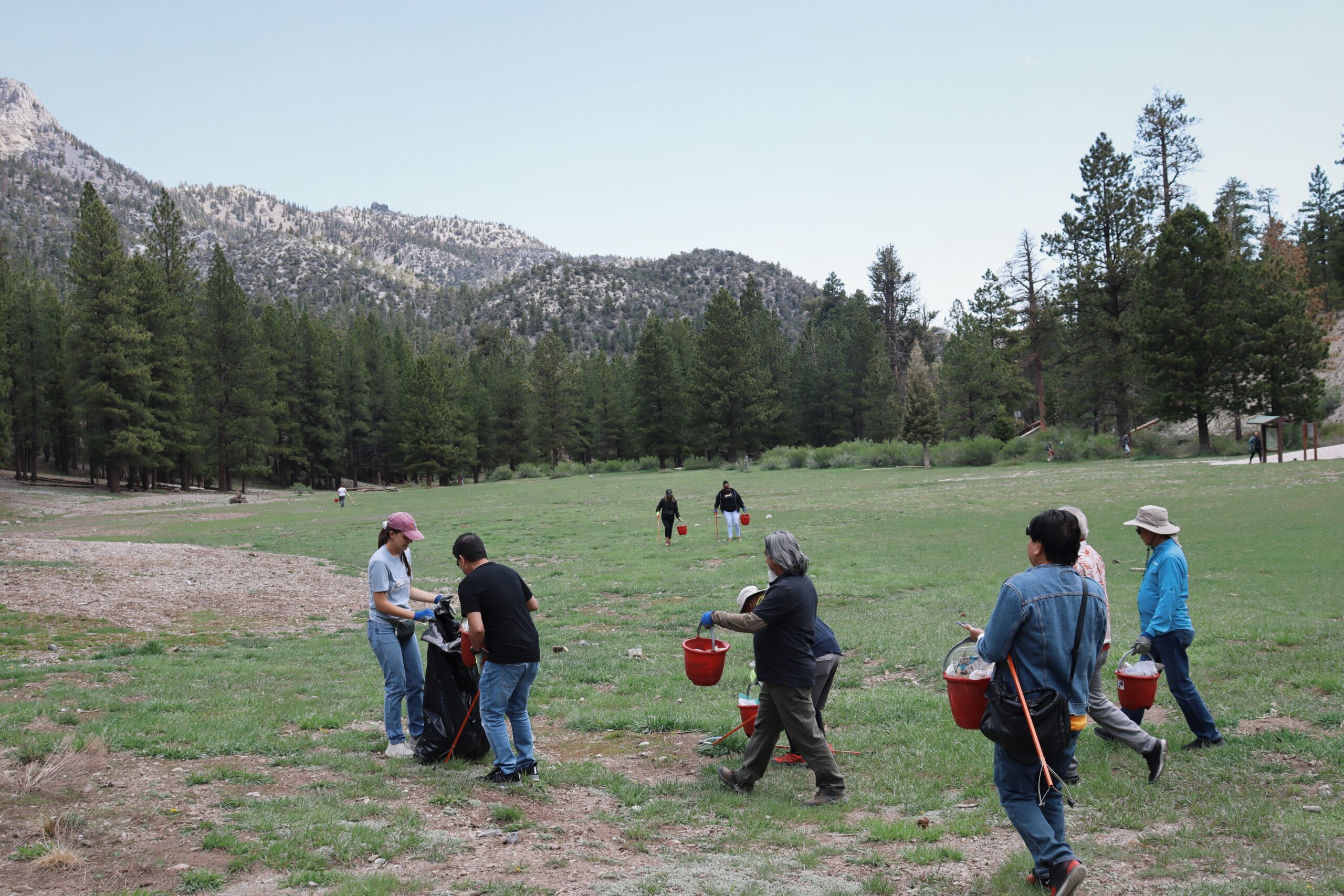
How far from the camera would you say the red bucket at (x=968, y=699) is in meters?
4.52

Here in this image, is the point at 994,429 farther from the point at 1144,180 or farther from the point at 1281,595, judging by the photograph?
the point at 1281,595

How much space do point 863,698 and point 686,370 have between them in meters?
80.4

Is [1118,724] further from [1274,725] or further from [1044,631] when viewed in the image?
[1044,631]

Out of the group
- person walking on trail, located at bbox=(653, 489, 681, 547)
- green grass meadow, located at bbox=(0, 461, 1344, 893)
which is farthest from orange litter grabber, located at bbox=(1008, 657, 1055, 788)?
person walking on trail, located at bbox=(653, 489, 681, 547)

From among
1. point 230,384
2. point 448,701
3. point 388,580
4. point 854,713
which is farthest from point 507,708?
point 230,384

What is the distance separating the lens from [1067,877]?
395 centimetres

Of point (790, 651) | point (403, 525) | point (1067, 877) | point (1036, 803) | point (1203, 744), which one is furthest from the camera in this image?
point (403, 525)

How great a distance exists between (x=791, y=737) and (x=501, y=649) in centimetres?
218

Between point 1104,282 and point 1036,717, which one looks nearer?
point 1036,717

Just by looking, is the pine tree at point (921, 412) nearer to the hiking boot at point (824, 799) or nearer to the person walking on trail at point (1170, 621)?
the person walking on trail at point (1170, 621)

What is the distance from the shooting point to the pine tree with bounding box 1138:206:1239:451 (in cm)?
4628

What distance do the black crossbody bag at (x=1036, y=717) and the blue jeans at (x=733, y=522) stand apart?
63.6 feet

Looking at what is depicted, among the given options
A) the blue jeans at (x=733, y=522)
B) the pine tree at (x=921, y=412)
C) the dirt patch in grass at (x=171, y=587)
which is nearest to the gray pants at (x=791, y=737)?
the dirt patch in grass at (x=171, y=587)

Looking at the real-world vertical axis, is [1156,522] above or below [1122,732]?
above
